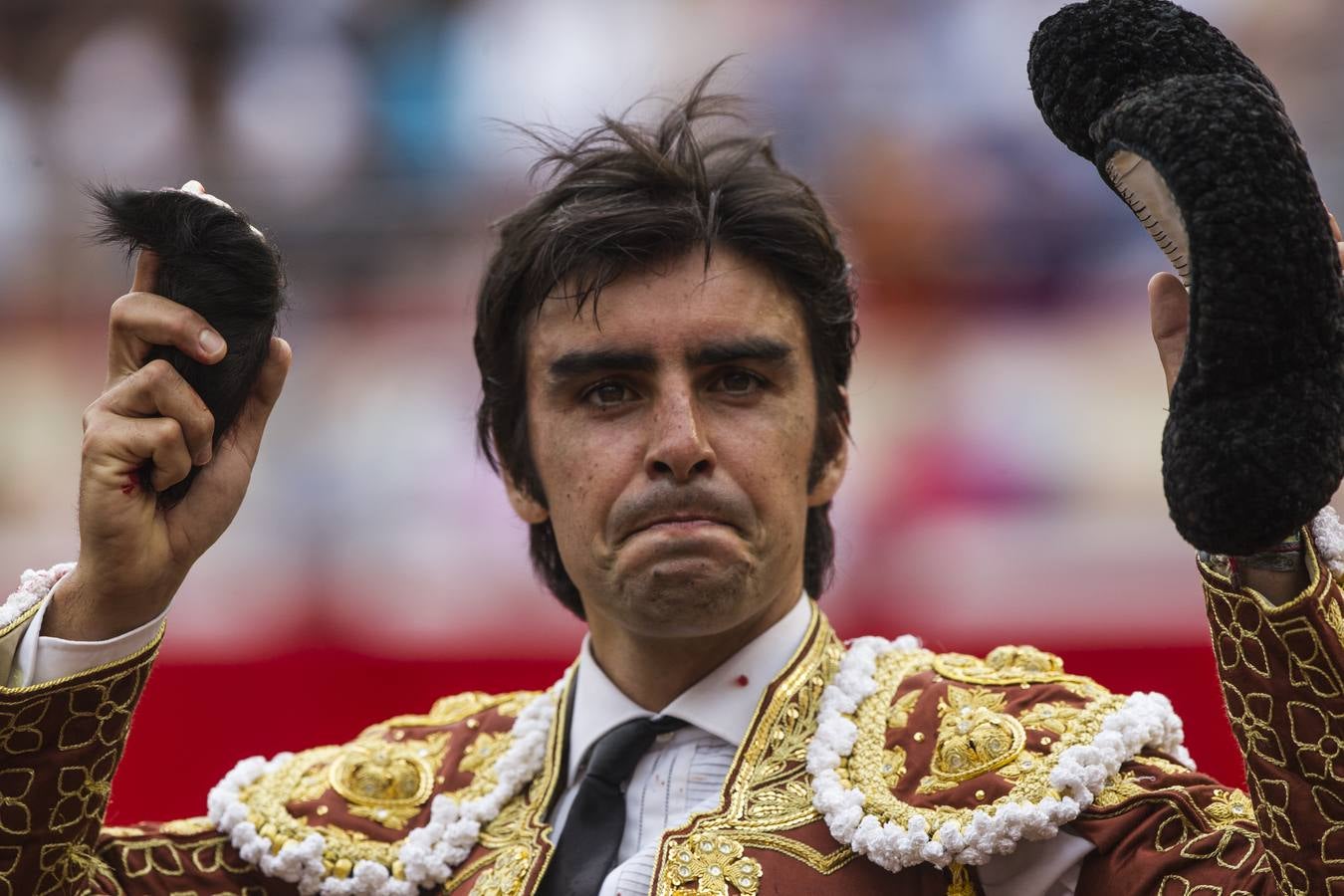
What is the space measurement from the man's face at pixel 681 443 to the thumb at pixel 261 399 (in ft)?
1.63

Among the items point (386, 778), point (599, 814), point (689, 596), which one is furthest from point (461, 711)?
point (689, 596)

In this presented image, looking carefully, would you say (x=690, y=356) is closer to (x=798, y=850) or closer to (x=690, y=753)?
(x=690, y=753)

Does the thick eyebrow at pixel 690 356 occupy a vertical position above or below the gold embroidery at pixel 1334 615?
above

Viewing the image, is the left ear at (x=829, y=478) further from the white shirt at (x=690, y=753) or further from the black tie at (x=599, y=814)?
the black tie at (x=599, y=814)

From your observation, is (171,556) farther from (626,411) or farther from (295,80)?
(295,80)

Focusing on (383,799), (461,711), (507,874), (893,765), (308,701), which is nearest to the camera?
(893,765)

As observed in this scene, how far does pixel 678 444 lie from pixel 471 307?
3914 millimetres

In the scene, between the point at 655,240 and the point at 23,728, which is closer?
the point at 23,728

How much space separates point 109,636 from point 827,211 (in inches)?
56.4

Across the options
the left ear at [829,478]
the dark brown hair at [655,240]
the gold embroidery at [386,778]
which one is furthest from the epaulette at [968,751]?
the gold embroidery at [386,778]

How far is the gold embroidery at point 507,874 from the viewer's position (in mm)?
2461

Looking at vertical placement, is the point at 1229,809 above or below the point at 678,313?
below

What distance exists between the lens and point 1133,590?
5352 mm

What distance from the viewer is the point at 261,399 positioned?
91.2 inches
